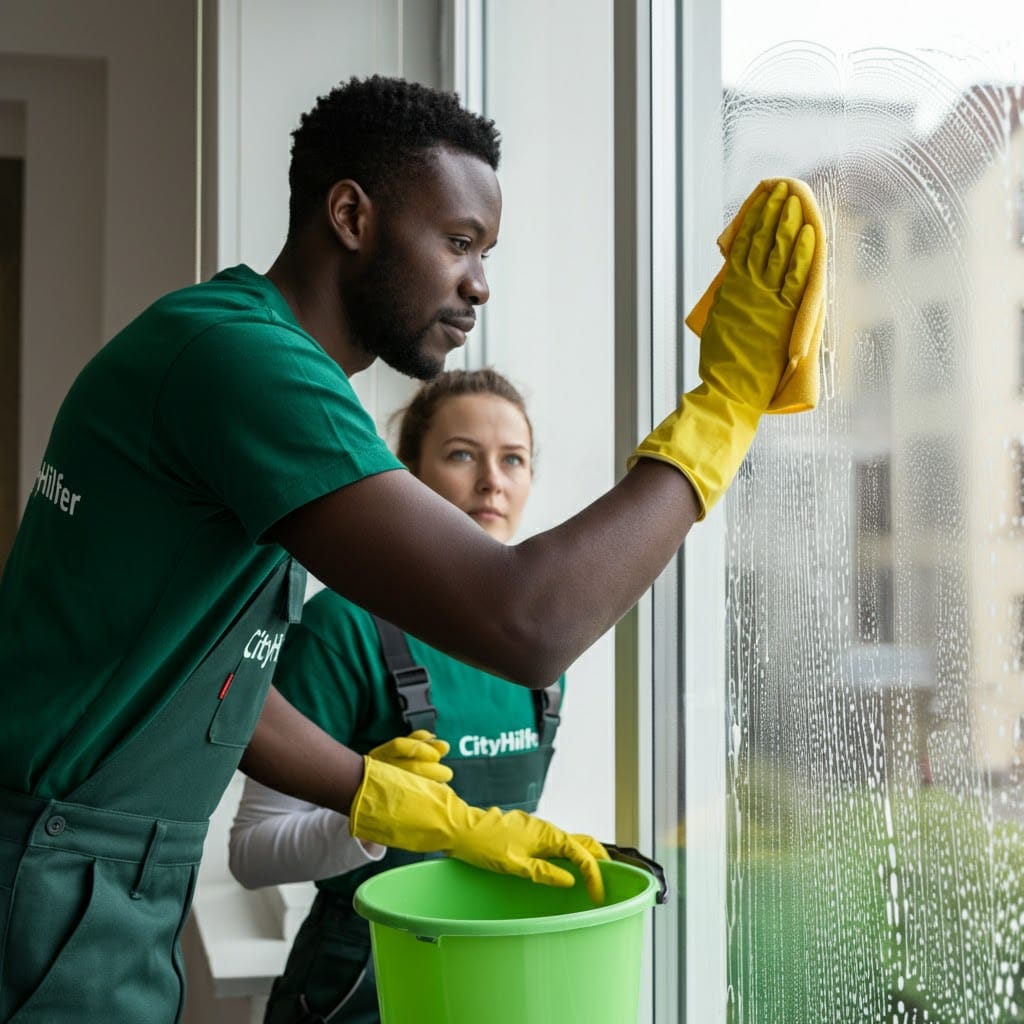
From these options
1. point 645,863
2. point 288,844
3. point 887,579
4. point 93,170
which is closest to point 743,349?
point 887,579

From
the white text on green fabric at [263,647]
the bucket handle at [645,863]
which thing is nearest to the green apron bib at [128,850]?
the white text on green fabric at [263,647]

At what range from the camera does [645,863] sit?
1107mm

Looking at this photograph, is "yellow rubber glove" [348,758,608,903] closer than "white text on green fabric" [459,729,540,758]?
Yes

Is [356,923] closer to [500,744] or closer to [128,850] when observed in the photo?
[500,744]

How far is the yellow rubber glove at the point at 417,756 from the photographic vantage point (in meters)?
1.32

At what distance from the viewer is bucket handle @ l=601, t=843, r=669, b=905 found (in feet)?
3.51

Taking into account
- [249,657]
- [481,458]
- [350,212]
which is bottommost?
[249,657]

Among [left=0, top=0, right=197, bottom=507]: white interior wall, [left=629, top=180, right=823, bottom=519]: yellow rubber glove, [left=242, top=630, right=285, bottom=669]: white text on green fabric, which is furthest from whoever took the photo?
[left=0, top=0, right=197, bottom=507]: white interior wall

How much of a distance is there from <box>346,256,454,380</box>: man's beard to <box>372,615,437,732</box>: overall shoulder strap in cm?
43

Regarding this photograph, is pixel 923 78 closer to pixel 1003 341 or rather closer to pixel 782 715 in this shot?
pixel 1003 341

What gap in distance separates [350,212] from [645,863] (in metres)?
0.61

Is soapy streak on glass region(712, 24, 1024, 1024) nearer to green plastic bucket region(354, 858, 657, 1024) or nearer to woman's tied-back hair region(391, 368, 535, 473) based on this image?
green plastic bucket region(354, 858, 657, 1024)

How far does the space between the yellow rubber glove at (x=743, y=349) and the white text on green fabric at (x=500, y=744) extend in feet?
2.10

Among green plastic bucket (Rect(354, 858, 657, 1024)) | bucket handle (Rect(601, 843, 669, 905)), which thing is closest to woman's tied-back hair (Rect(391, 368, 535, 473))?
bucket handle (Rect(601, 843, 669, 905))
